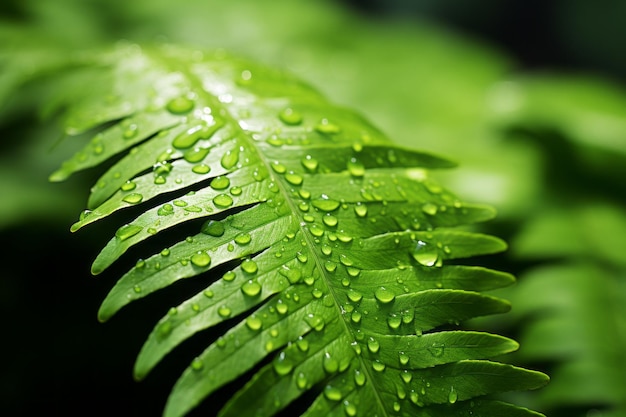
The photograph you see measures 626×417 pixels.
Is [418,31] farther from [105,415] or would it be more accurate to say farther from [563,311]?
[105,415]

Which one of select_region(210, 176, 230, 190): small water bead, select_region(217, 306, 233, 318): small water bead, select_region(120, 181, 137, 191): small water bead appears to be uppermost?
select_region(120, 181, 137, 191): small water bead

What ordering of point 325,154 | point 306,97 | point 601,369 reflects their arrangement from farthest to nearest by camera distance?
Result: point 601,369
point 306,97
point 325,154

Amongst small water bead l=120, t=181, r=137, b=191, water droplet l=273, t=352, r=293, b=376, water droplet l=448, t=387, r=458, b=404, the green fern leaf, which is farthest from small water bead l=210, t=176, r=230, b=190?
water droplet l=448, t=387, r=458, b=404

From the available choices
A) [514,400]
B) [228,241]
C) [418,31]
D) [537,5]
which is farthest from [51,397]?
[537,5]

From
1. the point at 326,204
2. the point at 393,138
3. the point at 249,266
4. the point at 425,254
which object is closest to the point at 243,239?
the point at 249,266

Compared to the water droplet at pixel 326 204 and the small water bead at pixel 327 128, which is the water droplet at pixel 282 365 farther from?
the small water bead at pixel 327 128

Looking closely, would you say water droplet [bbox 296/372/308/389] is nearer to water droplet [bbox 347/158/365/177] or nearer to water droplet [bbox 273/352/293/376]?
water droplet [bbox 273/352/293/376]

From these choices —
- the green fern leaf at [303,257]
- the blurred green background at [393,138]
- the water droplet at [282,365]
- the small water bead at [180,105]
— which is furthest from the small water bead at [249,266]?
the blurred green background at [393,138]
